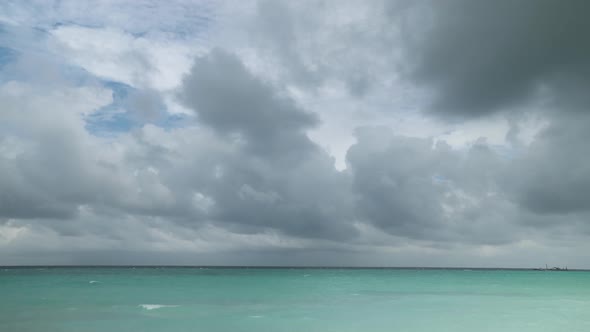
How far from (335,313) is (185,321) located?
1010cm

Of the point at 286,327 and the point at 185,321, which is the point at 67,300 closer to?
the point at 185,321

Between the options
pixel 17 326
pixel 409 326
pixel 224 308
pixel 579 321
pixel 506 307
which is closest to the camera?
pixel 17 326

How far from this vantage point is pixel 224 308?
30.4 metres

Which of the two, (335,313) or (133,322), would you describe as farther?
(335,313)

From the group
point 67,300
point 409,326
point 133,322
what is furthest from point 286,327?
point 67,300

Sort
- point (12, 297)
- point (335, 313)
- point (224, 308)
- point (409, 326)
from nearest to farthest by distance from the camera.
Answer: point (409, 326)
point (335, 313)
point (224, 308)
point (12, 297)

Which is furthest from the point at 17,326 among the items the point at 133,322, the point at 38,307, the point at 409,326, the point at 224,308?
the point at 409,326

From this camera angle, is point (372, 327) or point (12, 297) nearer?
point (372, 327)

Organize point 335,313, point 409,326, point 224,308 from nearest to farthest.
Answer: point 409,326
point 335,313
point 224,308

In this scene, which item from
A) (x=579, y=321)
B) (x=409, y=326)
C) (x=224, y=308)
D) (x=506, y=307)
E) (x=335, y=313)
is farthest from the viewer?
(x=506, y=307)

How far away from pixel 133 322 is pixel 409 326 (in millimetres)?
15638

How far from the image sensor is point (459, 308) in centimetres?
3195

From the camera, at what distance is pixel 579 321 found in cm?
2548

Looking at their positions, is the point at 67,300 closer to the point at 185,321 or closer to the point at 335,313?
the point at 185,321
